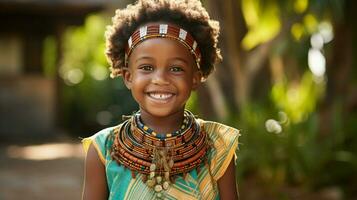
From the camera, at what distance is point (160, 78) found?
221 cm

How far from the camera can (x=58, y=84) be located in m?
14.3

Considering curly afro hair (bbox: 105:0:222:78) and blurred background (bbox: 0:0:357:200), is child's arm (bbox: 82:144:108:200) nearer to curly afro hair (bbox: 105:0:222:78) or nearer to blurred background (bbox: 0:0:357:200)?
curly afro hair (bbox: 105:0:222:78)

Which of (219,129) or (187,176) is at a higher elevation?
(219,129)

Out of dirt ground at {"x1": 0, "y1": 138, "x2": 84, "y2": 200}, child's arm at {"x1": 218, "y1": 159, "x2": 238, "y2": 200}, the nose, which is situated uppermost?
the nose

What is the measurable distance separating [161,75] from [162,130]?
20cm

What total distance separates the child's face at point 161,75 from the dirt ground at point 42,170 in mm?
5458

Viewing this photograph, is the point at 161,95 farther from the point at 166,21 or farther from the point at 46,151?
the point at 46,151

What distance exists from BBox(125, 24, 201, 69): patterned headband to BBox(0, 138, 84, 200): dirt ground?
5462mm

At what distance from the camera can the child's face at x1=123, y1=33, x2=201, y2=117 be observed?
2.22 metres

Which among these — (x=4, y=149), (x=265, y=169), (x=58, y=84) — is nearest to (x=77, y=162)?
(x=4, y=149)

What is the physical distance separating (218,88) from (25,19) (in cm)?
792

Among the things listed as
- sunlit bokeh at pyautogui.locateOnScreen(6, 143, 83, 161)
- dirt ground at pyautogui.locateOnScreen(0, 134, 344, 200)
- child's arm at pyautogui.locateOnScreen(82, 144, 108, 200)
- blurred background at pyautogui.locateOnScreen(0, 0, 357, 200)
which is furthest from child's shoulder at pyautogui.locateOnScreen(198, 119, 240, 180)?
sunlit bokeh at pyautogui.locateOnScreen(6, 143, 83, 161)

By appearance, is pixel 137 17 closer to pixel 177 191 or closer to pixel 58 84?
pixel 177 191

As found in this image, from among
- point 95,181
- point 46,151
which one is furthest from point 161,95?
point 46,151
